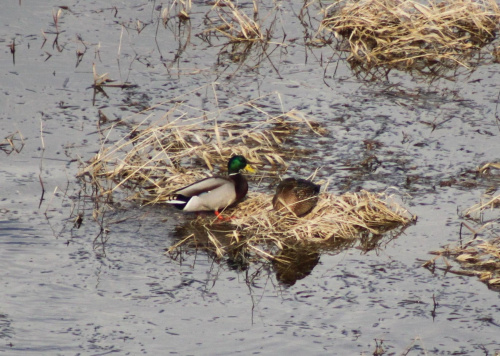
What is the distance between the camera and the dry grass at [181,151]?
8938mm

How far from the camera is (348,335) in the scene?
6500 mm

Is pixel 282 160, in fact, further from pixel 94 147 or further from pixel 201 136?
pixel 94 147

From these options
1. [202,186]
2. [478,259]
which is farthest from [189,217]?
[478,259]

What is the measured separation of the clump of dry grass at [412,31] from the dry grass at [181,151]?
7.56 ft

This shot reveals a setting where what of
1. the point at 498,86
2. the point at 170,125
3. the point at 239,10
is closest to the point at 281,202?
the point at 170,125

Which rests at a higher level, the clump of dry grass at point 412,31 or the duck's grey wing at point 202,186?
the clump of dry grass at point 412,31

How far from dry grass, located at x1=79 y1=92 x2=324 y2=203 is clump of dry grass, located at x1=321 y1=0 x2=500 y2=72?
2.30 metres

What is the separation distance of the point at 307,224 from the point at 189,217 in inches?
42.7

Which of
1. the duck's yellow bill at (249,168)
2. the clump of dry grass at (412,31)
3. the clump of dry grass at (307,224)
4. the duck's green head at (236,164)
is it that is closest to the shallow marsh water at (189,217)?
the clump of dry grass at (307,224)

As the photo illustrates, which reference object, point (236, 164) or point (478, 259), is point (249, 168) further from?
point (478, 259)

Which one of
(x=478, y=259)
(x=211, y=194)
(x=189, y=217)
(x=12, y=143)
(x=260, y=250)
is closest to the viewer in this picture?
(x=478, y=259)

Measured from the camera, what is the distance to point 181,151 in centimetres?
932

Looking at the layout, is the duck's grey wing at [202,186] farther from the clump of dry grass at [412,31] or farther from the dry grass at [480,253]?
the clump of dry grass at [412,31]

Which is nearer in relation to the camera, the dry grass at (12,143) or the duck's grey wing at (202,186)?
the duck's grey wing at (202,186)
